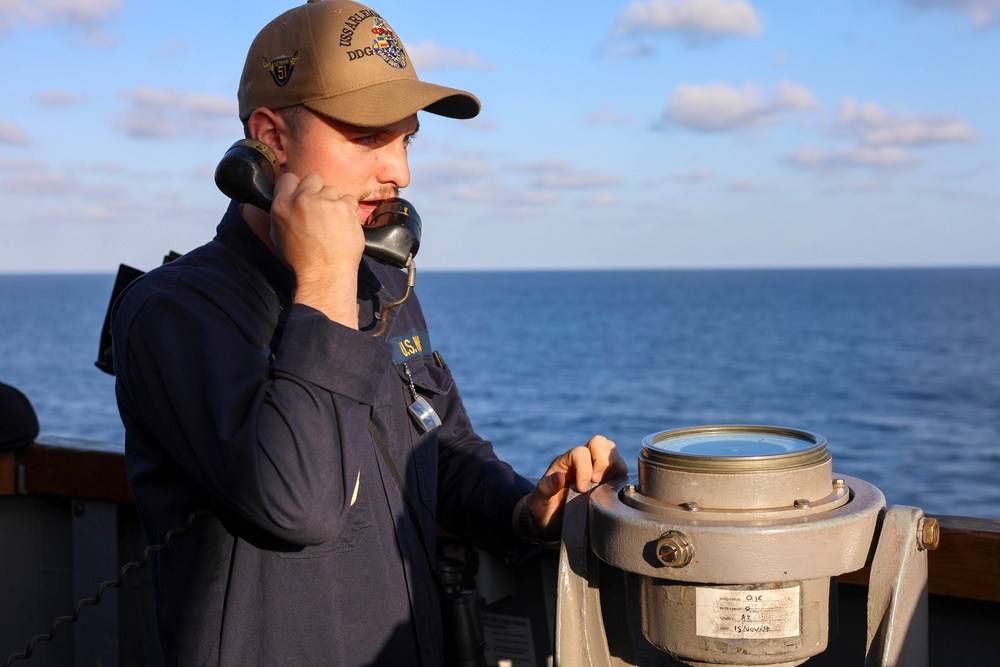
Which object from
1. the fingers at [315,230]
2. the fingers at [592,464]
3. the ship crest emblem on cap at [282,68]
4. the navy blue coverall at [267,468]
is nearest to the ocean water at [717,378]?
the fingers at [592,464]

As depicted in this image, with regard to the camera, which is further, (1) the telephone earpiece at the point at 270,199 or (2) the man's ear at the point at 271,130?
(2) the man's ear at the point at 271,130

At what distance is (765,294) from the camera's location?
4178 inches

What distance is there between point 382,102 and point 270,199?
32 centimetres

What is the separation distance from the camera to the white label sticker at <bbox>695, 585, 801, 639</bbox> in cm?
176

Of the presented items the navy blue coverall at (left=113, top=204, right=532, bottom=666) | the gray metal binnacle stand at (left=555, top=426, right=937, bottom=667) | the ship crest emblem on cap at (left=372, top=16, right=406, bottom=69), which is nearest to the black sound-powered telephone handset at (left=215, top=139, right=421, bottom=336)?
the navy blue coverall at (left=113, top=204, right=532, bottom=666)

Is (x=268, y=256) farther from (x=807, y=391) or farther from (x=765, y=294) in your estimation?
(x=765, y=294)

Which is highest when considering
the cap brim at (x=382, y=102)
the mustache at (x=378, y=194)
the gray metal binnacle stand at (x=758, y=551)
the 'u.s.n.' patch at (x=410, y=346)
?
the cap brim at (x=382, y=102)

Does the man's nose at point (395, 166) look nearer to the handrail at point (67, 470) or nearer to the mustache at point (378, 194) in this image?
the mustache at point (378, 194)

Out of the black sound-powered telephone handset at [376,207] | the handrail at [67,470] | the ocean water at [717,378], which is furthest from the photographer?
the ocean water at [717,378]

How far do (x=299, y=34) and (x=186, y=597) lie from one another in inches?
44.8

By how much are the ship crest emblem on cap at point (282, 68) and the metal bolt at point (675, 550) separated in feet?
3.90

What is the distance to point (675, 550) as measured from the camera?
5.61ft

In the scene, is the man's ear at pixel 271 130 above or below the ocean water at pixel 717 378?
above

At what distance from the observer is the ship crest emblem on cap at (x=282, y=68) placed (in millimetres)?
2152
